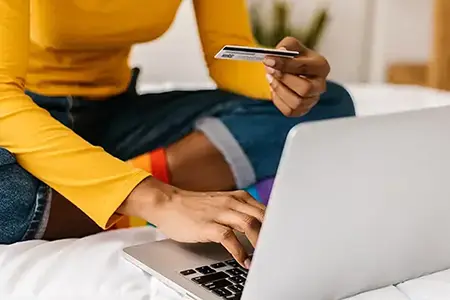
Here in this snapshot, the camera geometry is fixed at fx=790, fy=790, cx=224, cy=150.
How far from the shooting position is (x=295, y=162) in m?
0.60

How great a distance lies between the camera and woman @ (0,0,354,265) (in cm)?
87

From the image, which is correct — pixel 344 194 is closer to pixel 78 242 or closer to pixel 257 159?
pixel 78 242

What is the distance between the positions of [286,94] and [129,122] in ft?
1.05

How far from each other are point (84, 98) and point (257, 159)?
0.29 metres

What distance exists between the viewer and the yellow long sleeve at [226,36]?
1.27 metres

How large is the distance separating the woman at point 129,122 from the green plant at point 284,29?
1.17 metres

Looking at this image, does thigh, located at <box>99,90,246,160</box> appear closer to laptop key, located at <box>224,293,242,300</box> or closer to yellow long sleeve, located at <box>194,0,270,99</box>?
yellow long sleeve, located at <box>194,0,270,99</box>

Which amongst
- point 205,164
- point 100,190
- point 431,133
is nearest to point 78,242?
point 100,190

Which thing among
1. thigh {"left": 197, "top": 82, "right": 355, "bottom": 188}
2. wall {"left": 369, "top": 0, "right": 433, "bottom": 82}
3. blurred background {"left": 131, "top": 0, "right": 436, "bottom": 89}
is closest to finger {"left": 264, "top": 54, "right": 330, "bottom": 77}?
thigh {"left": 197, "top": 82, "right": 355, "bottom": 188}

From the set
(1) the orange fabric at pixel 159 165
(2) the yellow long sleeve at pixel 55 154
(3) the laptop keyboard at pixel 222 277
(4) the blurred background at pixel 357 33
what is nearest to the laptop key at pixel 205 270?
(3) the laptop keyboard at pixel 222 277

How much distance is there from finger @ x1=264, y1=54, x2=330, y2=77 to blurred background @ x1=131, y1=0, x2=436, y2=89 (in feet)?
4.59

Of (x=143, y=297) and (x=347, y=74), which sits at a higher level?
(x=143, y=297)

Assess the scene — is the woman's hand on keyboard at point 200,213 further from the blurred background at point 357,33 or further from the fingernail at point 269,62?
the blurred background at point 357,33

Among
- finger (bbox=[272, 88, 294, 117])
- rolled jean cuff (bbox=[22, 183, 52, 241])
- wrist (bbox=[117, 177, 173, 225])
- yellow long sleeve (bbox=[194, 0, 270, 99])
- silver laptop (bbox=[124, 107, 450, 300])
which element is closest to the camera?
silver laptop (bbox=[124, 107, 450, 300])
